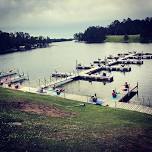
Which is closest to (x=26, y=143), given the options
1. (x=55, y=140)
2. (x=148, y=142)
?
(x=55, y=140)

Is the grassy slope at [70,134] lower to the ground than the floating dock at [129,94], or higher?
higher

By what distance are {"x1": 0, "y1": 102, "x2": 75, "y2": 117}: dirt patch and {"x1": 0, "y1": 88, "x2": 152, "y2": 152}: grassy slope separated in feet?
6.28

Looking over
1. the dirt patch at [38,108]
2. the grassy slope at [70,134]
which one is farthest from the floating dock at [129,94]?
the grassy slope at [70,134]

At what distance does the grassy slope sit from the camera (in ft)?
103

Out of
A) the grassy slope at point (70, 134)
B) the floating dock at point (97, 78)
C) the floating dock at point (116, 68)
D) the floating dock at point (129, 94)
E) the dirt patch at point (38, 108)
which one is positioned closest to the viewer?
the grassy slope at point (70, 134)

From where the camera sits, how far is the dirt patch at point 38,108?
45281 millimetres

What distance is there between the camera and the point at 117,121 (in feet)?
152

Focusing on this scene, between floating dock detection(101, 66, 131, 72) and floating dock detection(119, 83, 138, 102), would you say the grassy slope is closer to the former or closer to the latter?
floating dock detection(119, 83, 138, 102)

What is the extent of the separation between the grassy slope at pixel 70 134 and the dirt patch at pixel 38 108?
6.28 feet

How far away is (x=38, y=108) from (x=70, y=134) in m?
13.4

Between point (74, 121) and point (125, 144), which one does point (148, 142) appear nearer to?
point (125, 144)

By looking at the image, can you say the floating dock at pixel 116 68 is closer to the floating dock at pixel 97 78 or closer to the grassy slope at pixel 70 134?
the floating dock at pixel 97 78

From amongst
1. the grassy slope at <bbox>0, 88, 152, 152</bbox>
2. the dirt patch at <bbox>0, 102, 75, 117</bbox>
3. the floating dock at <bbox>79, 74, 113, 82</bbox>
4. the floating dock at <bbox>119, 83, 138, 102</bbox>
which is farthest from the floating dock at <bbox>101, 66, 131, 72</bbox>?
the dirt patch at <bbox>0, 102, 75, 117</bbox>

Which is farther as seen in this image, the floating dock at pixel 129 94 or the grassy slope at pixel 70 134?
the floating dock at pixel 129 94
